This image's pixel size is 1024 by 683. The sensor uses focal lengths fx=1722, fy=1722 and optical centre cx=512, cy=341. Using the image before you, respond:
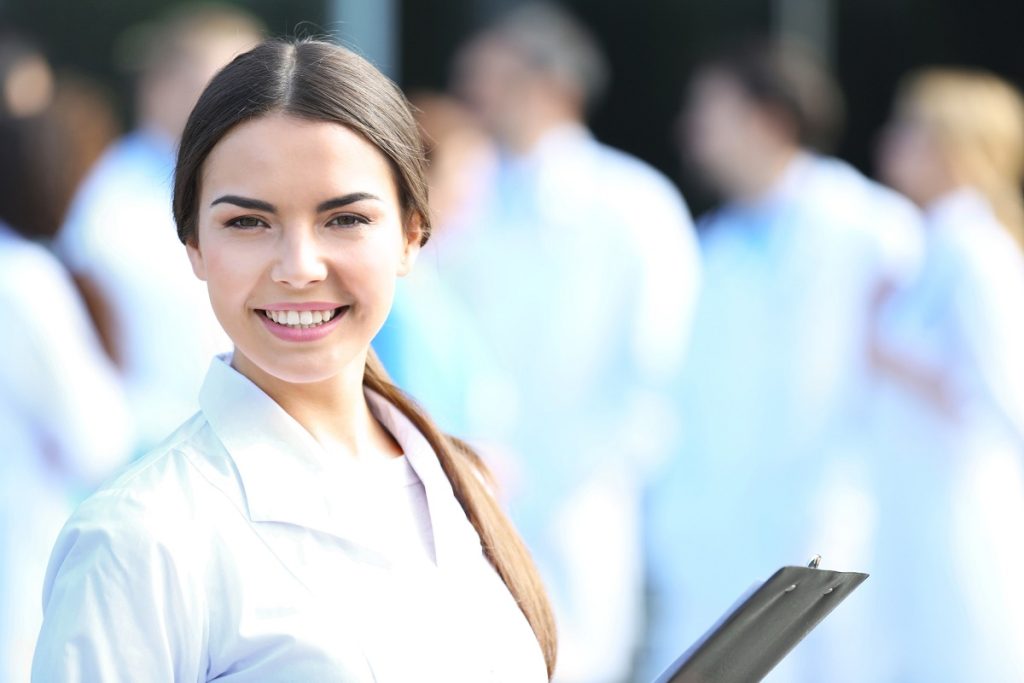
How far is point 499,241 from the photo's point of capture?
5.88 m

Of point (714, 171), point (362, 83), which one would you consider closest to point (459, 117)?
point (714, 171)

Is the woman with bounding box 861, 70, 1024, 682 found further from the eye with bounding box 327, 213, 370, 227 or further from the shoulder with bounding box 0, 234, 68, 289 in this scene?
Result: the eye with bounding box 327, 213, 370, 227

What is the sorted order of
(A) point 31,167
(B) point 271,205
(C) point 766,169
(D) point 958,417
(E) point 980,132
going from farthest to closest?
1. (C) point 766,169
2. (E) point 980,132
3. (D) point 958,417
4. (A) point 31,167
5. (B) point 271,205

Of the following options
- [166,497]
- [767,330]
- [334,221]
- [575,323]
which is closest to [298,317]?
[334,221]

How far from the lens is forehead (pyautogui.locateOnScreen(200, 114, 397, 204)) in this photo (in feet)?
5.45

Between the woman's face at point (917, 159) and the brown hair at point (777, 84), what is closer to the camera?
the woman's face at point (917, 159)

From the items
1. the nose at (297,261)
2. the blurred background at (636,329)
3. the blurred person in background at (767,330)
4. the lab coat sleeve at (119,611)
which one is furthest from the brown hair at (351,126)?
the blurred person in background at (767,330)

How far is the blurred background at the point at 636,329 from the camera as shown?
13.8 feet

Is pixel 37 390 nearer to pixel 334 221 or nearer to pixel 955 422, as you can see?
pixel 334 221

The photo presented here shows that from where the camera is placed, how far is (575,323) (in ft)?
18.6

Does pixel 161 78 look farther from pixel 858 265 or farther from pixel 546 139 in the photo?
pixel 858 265

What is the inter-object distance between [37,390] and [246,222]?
2494 millimetres

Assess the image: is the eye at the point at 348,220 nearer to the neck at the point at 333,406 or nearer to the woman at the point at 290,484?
the woman at the point at 290,484

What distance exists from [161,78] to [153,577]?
141 inches
